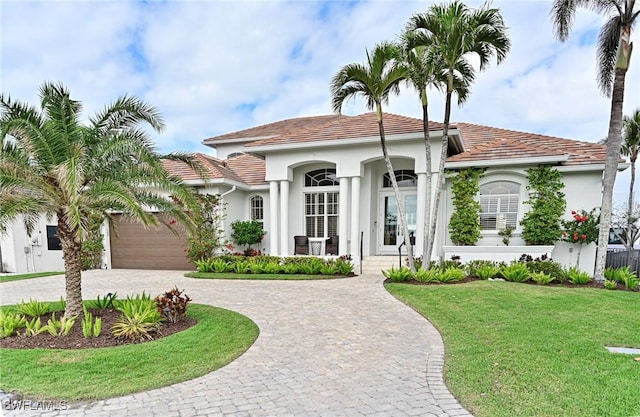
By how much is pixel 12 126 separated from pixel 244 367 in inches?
205

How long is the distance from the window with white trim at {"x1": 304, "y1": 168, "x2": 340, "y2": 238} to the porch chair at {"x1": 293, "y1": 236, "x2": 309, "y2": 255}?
2.00ft

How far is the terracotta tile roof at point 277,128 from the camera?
20719mm

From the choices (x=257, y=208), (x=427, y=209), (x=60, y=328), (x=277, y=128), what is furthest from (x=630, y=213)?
(x=60, y=328)

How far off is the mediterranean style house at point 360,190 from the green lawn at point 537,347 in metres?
3.83

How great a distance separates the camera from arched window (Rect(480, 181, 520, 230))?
1167 cm

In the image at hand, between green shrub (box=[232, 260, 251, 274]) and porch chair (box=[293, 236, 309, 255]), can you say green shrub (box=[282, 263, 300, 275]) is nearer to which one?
green shrub (box=[232, 260, 251, 274])

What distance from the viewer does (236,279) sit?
11.2m

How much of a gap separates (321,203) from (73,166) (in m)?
10.2

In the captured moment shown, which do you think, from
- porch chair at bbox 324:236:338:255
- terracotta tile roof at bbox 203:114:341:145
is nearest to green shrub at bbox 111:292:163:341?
porch chair at bbox 324:236:338:255

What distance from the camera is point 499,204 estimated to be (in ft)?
38.7

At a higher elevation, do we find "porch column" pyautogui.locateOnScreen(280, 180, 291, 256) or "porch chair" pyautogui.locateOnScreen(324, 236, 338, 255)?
"porch column" pyautogui.locateOnScreen(280, 180, 291, 256)

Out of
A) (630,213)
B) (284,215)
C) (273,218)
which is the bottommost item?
(630,213)

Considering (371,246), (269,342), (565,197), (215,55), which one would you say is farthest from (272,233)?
(565,197)

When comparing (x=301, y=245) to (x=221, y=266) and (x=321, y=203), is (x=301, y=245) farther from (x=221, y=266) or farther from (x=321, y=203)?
(x=221, y=266)
